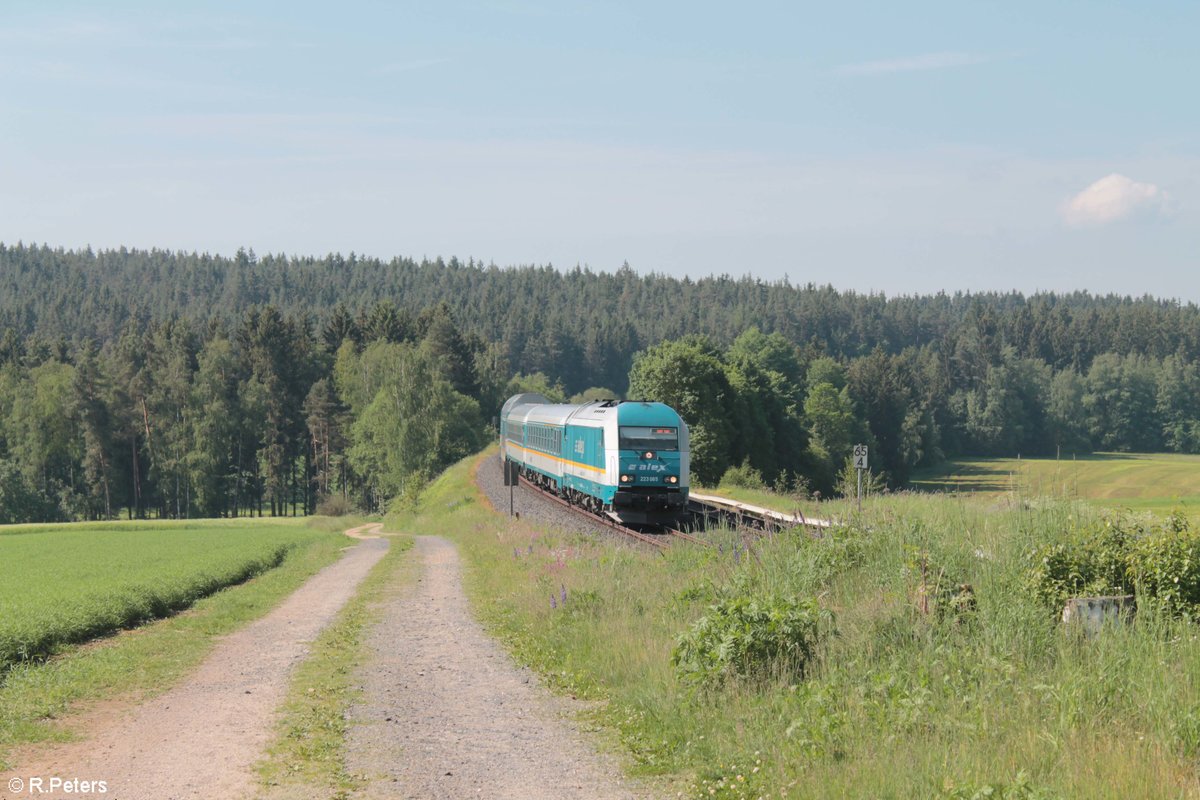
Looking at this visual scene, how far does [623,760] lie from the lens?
30.6ft

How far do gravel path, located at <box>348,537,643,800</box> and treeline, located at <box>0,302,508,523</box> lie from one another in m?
75.2

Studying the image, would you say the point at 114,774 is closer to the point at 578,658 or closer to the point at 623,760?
the point at 623,760

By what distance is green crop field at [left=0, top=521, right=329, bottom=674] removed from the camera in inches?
658

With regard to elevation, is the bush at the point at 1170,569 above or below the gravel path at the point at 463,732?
above

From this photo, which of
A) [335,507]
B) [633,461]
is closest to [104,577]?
[633,461]

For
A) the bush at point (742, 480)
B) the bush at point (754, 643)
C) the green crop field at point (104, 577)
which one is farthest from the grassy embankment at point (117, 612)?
the bush at point (742, 480)

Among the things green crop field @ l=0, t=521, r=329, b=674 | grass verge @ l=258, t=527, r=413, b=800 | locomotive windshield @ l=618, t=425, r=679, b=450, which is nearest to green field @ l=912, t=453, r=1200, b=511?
locomotive windshield @ l=618, t=425, r=679, b=450

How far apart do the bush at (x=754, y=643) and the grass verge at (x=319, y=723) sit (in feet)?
11.1

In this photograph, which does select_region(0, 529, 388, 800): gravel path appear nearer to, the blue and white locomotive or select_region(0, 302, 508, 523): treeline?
the blue and white locomotive

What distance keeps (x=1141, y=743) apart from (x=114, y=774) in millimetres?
7818

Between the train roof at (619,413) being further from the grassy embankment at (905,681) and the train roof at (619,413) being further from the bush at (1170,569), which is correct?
the bush at (1170,569)

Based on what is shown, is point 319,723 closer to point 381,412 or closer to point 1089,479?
point 1089,479

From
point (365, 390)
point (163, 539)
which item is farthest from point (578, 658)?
point (365, 390)

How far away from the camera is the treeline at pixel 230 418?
9275cm
